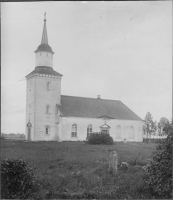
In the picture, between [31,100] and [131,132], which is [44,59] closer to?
[31,100]

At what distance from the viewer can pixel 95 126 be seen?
1580 inches

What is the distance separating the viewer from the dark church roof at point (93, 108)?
130ft

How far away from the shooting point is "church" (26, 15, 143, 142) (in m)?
36.9

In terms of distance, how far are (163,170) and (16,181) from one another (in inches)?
176

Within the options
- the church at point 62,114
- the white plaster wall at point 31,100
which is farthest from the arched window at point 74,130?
the white plaster wall at point 31,100

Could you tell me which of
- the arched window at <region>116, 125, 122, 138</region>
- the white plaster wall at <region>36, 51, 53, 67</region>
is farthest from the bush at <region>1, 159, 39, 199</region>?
the arched window at <region>116, 125, 122, 138</region>

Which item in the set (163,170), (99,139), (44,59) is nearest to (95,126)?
(99,139)

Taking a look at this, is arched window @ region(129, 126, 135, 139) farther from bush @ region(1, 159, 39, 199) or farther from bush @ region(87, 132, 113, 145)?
bush @ region(1, 159, 39, 199)

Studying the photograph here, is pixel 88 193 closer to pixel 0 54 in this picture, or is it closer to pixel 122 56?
pixel 0 54

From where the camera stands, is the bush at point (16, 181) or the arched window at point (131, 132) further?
the arched window at point (131, 132)

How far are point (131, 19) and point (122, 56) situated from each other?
3353 millimetres

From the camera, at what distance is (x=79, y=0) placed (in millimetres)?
7543

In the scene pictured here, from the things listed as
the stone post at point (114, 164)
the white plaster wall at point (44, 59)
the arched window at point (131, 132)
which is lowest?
the arched window at point (131, 132)

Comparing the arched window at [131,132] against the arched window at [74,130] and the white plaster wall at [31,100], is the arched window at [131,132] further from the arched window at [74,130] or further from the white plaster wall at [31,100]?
the white plaster wall at [31,100]
